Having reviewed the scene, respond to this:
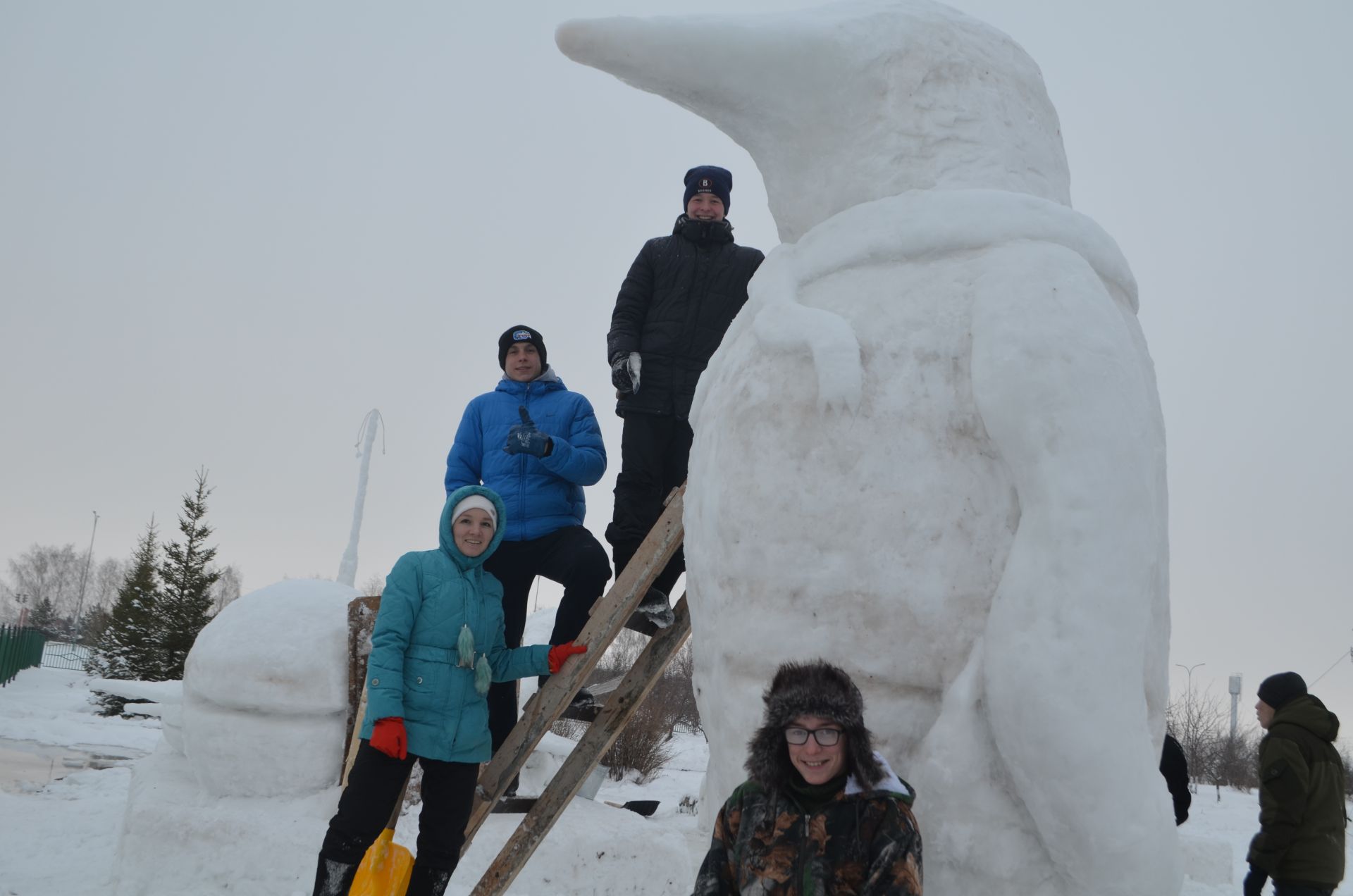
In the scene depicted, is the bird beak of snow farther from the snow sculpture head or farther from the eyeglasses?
the eyeglasses

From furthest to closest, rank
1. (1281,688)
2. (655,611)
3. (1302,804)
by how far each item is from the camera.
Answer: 1. (1281,688)
2. (1302,804)
3. (655,611)

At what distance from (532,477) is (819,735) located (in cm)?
210

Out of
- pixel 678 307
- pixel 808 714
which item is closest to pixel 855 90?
pixel 678 307

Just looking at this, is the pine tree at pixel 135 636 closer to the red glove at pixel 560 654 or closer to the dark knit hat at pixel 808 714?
the red glove at pixel 560 654

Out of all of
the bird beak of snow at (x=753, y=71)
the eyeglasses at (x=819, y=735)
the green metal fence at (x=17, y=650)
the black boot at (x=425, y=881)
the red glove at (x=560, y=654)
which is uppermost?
the bird beak of snow at (x=753, y=71)

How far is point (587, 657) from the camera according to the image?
324 cm

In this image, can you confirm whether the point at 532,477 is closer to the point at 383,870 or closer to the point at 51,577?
the point at 383,870

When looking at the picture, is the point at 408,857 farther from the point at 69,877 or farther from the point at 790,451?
the point at 69,877

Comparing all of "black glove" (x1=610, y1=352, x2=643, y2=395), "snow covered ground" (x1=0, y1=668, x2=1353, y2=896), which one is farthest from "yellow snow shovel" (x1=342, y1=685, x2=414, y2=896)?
"black glove" (x1=610, y1=352, x2=643, y2=395)

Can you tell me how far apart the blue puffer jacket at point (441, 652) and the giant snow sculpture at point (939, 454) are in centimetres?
111

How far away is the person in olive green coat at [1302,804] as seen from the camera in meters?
4.48

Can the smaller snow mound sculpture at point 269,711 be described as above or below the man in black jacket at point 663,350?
below

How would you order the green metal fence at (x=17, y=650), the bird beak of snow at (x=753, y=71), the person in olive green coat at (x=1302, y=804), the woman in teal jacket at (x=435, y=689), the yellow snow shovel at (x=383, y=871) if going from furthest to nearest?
the green metal fence at (x=17, y=650)
the person in olive green coat at (x=1302, y=804)
the woman in teal jacket at (x=435, y=689)
the yellow snow shovel at (x=383, y=871)
the bird beak of snow at (x=753, y=71)

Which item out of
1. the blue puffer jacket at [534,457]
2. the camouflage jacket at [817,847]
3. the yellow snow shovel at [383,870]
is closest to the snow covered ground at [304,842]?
the camouflage jacket at [817,847]
